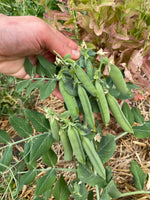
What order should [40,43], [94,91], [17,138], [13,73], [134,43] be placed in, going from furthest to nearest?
[17,138], [13,73], [134,43], [40,43], [94,91]

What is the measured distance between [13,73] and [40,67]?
47cm

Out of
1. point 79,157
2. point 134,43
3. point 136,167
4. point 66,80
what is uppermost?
point 134,43

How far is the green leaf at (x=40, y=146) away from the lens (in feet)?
2.14

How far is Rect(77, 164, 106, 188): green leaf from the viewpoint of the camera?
0.72 m

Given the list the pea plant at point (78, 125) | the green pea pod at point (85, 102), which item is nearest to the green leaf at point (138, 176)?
the pea plant at point (78, 125)

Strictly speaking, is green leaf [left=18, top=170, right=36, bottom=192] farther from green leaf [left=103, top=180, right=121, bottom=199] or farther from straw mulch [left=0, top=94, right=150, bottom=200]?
straw mulch [left=0, top=94, right=150, bottom=200]

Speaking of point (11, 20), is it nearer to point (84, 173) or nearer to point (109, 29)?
point (109, 29)

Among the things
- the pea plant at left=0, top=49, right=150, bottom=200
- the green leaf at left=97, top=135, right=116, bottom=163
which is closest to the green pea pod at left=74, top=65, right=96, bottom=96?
the pea plant at left=0, top=49, right=150, bottom=200

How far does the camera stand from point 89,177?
73 cm

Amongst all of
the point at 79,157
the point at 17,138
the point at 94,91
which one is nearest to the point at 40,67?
the point at 94,91

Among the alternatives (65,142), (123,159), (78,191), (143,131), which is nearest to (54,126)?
(65,142)

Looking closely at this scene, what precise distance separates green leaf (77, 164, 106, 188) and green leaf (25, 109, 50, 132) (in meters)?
0.21

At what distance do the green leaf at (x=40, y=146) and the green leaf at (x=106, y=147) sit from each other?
0.69ft

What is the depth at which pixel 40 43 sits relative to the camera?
935 mm
